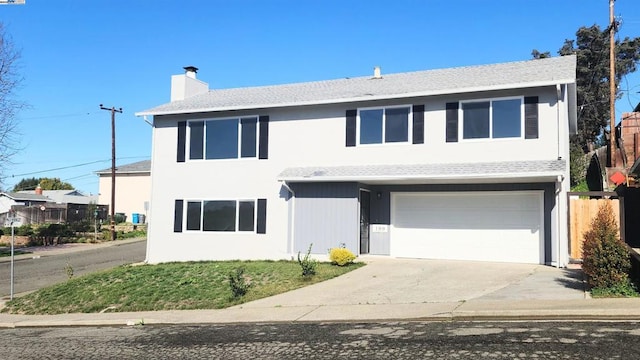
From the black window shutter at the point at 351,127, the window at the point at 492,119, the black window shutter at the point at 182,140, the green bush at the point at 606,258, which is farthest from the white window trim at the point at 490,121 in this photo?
the black window shutter at the point at 182,140

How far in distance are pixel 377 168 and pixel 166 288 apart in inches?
289

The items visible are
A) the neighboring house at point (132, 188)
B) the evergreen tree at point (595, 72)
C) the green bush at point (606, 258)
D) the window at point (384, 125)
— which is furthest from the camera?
the neighboring house at point (132, 188)

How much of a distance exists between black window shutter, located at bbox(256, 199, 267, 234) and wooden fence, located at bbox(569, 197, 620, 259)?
967 centimetres

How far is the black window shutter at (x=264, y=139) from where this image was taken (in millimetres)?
19594

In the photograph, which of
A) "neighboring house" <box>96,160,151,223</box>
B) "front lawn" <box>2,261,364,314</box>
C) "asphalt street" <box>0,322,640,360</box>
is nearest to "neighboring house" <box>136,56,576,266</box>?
"front lawn" <box>2,261,364,314</box>

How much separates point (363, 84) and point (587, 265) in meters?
11.6

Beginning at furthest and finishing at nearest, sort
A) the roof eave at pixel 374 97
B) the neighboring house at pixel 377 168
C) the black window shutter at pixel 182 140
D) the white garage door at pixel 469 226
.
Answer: the black window shutter at pixel 182 140 < the white garage door at pixel 469 226 < the neighboring house at pixel 377 168 < the roof eave at pixel 374 97

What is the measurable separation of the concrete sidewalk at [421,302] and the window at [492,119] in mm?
3920

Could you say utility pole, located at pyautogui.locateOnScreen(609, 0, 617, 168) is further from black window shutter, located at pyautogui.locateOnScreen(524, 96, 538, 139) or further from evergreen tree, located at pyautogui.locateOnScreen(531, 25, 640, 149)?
evergreen tree, located at pyautogui.locateOnScreen(531, 25, 640, 149)

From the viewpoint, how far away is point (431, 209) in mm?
18094

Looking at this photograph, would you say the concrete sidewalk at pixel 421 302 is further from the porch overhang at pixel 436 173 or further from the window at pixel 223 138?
the window at pixel 223 138

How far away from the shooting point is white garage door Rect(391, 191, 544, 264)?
16547 mm

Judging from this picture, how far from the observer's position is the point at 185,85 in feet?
75.8

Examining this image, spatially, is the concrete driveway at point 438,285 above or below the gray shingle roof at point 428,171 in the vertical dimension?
below
